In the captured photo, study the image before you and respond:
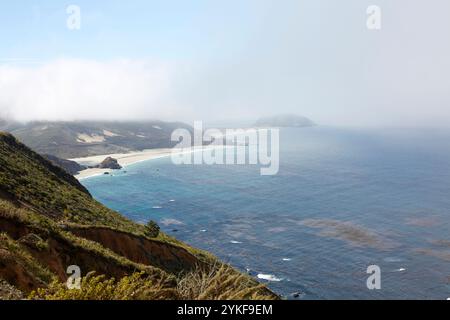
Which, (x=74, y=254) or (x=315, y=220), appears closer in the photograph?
(x=74, y=254)

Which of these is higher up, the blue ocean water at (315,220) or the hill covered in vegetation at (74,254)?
the hill covered in vegetation at (74,254)

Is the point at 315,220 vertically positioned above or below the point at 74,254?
below

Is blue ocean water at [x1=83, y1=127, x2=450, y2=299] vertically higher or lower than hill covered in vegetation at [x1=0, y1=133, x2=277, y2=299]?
lower

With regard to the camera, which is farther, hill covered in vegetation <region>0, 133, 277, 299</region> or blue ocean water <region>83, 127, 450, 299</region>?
blue ocean water <region>83, 127, 450, 299</region>

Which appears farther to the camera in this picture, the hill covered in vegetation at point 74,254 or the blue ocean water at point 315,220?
the blue ocean water at point 315,220
